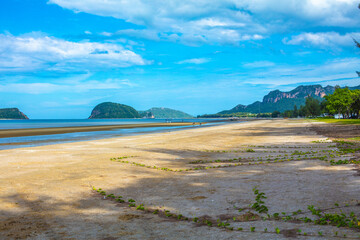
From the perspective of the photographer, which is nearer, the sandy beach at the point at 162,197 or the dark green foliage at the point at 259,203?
→ the sandy beach at the point at 162,197

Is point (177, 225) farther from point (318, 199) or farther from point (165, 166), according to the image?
point (165, 166)

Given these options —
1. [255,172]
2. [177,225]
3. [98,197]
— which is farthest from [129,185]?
[255,172]

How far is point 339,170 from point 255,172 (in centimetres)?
399

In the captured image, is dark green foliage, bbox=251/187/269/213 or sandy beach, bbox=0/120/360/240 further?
dark green foliage, bbox=251/187/269/213

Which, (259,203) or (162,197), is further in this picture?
(162,197)

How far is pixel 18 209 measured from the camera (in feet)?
Result: 29.1

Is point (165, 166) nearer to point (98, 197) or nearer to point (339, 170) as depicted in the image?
point (98, 197)

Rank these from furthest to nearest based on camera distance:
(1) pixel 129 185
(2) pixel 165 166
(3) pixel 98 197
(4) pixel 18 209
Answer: (2) pixel 165 166, (1) pixel 129 185, (3) pixel 98 197, (4) pixel 18 209

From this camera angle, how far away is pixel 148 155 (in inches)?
846

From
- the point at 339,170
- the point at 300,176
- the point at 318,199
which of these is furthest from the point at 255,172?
the point at 318,199

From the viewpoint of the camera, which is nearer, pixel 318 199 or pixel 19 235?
pixel 19 235

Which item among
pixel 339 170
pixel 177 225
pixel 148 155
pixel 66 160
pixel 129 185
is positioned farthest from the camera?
pixel 148 155

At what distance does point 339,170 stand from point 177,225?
1008 centimetres

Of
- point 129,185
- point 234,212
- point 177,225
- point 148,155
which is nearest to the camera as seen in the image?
point 177,225
